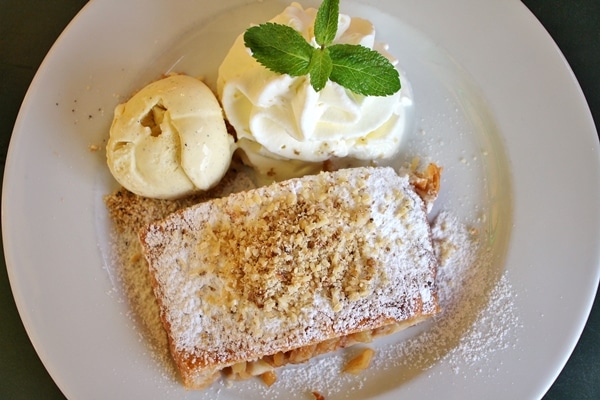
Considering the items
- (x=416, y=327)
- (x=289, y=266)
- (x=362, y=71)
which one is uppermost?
(x=362, y=71)

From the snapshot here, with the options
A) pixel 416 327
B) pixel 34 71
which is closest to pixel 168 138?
pixel 34 71

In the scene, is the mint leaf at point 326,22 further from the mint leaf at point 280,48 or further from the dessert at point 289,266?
the dessert at point 289,266

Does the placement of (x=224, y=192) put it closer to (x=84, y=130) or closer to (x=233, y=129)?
(x=233, y=129)

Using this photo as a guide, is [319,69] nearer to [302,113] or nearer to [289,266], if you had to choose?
[302,113]

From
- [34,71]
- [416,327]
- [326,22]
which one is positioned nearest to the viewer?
[326,22]

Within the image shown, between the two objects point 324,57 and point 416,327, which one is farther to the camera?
point 416,327

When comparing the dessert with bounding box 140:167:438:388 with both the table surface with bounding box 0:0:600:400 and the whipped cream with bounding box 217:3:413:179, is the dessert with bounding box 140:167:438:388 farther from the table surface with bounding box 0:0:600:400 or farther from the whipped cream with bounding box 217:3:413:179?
Answer: the table surface with bounding box 0:0:600:400

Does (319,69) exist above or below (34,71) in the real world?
above
